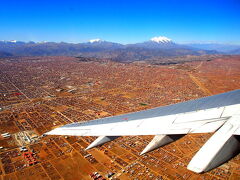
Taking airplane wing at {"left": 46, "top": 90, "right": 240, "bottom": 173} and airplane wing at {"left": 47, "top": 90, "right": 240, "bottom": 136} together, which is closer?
airplane wing at {"left": 46, "top": 90, "right": 240, "bottom": 173}

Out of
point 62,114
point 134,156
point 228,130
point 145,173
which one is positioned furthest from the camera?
point 62,114

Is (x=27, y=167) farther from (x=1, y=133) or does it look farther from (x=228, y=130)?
(x=228, y=130)

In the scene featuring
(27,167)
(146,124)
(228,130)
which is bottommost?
(27,167)

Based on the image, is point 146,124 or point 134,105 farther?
point 134,105

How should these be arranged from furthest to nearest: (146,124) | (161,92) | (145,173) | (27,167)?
(161,92) → (27,167) → (145,173) → (146,124)

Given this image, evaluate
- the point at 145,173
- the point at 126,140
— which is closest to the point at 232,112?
the point at 145,173

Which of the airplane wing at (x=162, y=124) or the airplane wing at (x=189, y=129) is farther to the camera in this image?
the airplane wing at (x=162, y=124)

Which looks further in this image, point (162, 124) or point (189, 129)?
point (162, 124)

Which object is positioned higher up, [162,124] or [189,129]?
[189,129]
